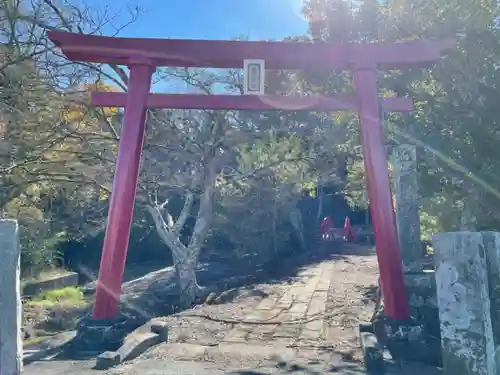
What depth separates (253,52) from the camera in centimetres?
652

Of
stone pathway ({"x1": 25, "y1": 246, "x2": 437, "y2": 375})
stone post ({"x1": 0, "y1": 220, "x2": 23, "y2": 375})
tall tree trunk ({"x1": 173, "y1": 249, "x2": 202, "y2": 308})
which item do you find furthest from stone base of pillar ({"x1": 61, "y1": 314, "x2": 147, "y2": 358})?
tall tree trunk ({"x1": 173, "y1": 249, "x2": 202, "y2": 308})

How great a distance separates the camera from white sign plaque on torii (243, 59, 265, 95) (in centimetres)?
639

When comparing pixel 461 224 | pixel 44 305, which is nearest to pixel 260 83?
pixel 461 224

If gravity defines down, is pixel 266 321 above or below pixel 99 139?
below

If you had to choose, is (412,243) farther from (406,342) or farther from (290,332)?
(290,332)

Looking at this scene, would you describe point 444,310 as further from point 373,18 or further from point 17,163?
point 17,163

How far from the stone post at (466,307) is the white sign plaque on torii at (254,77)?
11.5ft

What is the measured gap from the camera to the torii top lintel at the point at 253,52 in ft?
20.8

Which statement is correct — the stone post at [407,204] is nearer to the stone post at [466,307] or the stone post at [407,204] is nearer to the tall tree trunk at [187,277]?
the stone post at [466,307]

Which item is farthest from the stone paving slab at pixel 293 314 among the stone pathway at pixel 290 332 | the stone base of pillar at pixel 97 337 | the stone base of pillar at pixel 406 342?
the stone base of pillar at pixel 97 337

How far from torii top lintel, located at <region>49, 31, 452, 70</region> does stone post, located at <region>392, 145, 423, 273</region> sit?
1.24 m

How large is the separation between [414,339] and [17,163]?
23.0ft

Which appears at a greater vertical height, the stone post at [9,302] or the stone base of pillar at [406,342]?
the stone post at [9,302]

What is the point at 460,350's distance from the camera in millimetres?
3516
